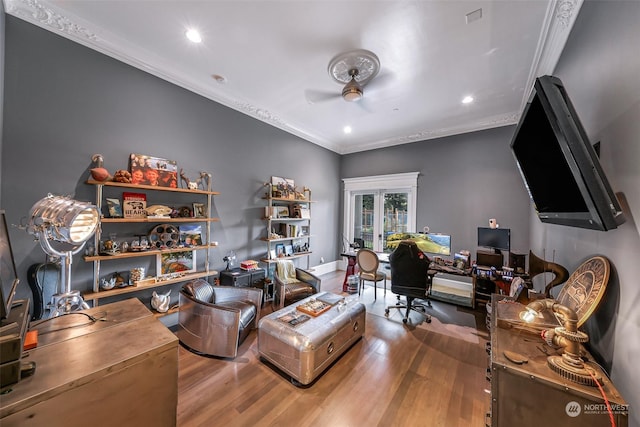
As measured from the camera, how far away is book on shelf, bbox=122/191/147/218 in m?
2.49

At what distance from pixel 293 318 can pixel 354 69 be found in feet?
9.21

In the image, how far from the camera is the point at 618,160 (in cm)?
113

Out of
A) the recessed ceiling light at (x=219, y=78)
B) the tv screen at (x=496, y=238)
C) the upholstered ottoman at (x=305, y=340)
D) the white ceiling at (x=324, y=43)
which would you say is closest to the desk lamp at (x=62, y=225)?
the upholstered ottoman at (x=305, y=340)

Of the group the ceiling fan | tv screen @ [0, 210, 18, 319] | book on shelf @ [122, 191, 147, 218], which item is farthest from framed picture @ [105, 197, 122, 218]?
the ceiling fan

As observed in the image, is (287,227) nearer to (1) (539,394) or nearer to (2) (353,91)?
(2) (353,91)

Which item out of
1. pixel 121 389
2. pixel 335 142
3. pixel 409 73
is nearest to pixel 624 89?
pixel 409 73

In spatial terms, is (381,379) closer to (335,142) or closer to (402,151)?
(402,151)

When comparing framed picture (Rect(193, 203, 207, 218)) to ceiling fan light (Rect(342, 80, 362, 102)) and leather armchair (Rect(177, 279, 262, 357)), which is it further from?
ceiling fan light (Rect(342, 80, 362, 102))

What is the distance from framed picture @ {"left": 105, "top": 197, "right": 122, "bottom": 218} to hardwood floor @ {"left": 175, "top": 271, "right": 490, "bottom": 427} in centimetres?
162

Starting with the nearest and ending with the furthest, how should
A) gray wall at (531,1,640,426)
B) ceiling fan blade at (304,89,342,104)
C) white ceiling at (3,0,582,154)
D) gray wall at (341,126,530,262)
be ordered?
gray wall at (531,1,640,426) < white ceiling at (3,0,582,154) < ceiling fan blade at (304,89,342,104) < gray wall at (341,126,530,262)

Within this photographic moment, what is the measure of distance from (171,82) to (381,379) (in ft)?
13.4

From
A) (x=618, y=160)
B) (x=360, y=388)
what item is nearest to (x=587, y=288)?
(x=618, y=160)

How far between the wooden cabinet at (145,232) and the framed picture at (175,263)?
0.18 ft

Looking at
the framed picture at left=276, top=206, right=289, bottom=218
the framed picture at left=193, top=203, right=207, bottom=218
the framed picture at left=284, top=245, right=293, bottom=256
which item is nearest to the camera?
the framed picture at left=193, top=203, right=207, bottom=218
